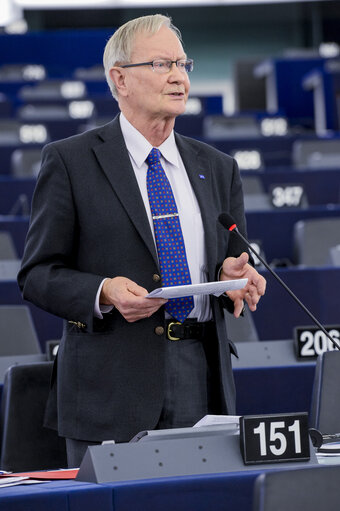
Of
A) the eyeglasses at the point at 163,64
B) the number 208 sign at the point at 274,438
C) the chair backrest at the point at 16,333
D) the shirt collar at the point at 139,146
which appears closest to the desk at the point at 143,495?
the number 208 sign at the point at 274,438

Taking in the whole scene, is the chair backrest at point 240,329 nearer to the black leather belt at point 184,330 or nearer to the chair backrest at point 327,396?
the chair backrest at point 327,396

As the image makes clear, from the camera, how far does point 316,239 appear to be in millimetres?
4988

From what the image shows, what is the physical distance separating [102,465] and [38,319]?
8.03ft

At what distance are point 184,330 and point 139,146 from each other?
16.6 inches

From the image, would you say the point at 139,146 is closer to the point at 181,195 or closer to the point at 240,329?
the point at 181,195

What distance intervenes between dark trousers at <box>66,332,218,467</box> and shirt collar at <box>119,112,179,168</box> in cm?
41

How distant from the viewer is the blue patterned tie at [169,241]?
Answer: 7.29 ft

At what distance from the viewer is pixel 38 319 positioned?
419 cm

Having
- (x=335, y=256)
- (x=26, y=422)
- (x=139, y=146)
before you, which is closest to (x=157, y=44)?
(x=139, y=146)

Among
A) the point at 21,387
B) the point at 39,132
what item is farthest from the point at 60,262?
the point at 39,132

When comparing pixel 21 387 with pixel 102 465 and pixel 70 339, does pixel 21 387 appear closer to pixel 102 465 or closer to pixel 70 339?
pixel 70 339

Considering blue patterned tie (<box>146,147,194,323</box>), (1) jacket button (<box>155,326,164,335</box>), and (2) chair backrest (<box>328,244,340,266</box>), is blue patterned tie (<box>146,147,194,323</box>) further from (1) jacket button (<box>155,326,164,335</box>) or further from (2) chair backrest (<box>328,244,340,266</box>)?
(2) chair backrest (<box>328,244,340,266</box>)

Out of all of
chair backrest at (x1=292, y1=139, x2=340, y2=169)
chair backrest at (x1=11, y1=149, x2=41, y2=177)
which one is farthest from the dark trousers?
chair backrest at (x1=292, y1=139, x2=340, y2=169)

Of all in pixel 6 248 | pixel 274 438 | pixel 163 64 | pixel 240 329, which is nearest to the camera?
pixel 274 438
